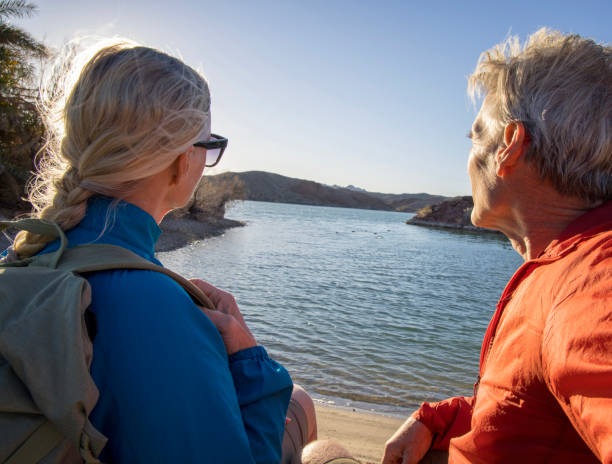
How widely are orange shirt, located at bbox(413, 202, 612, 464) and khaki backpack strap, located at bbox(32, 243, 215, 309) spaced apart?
39.4 inches

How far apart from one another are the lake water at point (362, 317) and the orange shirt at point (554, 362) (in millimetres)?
4228

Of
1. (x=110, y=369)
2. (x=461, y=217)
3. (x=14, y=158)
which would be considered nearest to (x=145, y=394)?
(x=110, y=369)

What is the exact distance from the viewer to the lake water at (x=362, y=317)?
6.47 metres

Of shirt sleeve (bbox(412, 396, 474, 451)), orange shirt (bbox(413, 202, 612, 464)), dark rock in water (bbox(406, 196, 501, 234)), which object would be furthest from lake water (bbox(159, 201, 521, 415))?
dark rock in water (bbox(406, 196, 501, 234))

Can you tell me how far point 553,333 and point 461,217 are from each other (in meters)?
75.6

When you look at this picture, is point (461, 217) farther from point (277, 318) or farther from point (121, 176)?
point (121, 176)

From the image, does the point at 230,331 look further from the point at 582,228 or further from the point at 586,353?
the point at 582,228

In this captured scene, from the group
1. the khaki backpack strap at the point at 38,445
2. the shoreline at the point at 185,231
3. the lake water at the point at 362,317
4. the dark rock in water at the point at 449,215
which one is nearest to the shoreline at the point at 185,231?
the shoreline at the point at 185,231

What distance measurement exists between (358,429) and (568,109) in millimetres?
3820

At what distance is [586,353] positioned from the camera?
1.10 metres

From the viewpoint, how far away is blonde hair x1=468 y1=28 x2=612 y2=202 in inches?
63.4

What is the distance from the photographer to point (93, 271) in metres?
1.15

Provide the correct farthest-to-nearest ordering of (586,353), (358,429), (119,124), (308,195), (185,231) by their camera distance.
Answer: (308,195) → (185,231) → (358,429) → (119,124) → (586,353)

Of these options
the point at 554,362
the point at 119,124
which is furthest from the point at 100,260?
the point at 554,362
